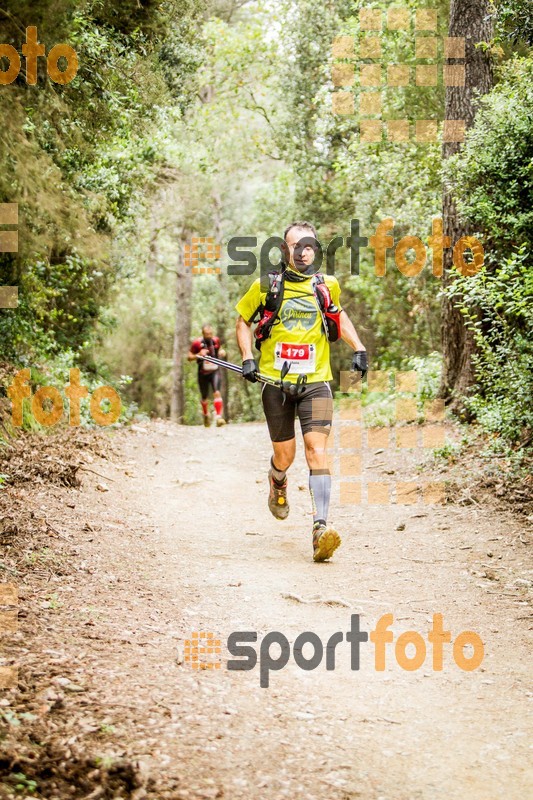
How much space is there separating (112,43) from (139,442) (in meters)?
6.68

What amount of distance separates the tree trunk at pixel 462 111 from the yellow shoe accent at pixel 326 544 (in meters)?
5.26

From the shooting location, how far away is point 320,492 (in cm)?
644

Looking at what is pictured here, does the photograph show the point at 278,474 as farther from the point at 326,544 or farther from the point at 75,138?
the point at 75,138

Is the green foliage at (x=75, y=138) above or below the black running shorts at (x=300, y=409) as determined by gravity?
above

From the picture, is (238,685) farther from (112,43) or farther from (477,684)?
(112,43)

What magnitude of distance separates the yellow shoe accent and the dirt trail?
98 mm

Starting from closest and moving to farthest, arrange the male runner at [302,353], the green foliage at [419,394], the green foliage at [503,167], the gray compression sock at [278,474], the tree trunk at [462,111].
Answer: the male runner at [302,353]
the gray compression sock at [278,474]
the green foliage at [503,167]
the tree trunk at [462,111]
the green foliage at [419,394]

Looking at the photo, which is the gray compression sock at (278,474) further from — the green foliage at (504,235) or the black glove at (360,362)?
the green foliage at (504,235)

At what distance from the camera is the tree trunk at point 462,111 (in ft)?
36.0

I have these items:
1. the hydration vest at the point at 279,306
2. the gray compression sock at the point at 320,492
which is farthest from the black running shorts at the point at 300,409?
the hydration vest at the point at 279,306

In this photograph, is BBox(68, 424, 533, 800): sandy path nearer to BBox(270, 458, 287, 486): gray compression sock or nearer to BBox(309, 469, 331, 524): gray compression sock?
BBox(309, 469, 331, 524): gray compression sock

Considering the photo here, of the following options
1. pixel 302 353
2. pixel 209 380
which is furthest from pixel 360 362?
pixel 209 380

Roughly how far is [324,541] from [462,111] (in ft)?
25.3

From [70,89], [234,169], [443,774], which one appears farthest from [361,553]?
[234,169]
